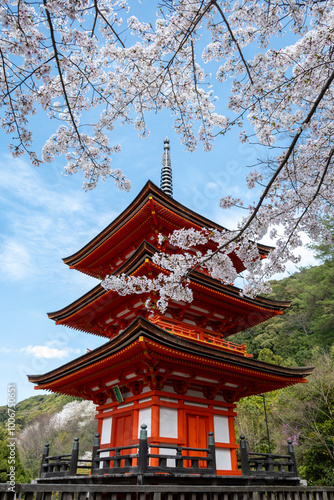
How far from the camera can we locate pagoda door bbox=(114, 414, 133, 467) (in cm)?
851

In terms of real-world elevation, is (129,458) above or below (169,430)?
below

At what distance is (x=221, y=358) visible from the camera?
319 inches

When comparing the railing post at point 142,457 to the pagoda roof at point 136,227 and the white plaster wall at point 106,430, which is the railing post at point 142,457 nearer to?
the white plaster wall at point 106,430

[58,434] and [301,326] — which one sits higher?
[301,326]

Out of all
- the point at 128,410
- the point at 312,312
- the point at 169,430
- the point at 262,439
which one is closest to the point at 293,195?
the point at 169,430

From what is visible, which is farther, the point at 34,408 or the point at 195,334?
the point at 34,408

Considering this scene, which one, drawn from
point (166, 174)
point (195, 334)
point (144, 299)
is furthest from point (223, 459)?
point (166, 174)

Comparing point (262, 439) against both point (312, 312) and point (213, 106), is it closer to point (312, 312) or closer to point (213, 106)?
point (312, 312)

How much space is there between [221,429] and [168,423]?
6.60ft

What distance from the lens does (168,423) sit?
7.92 metres

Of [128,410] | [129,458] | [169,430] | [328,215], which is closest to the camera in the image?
[328,215]

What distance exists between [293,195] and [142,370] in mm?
5394

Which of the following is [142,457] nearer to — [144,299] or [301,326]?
[144,299]

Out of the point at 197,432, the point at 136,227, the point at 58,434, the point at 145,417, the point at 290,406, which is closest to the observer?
the point at 145,417
